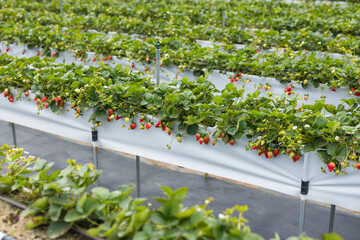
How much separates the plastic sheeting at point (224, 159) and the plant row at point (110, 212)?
1.34 metres

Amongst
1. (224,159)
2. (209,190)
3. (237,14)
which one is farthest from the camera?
(237,14)

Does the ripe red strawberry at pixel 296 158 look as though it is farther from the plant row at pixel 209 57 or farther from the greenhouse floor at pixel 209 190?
the plant row at pixel 209 57

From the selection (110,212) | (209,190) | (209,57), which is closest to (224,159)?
(110,212)

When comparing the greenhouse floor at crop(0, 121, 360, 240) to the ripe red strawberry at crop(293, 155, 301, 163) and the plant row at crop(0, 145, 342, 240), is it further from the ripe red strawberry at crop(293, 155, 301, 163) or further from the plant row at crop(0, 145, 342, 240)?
the plant row at crop(0, 145, 342, 240)

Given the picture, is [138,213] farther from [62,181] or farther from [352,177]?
[352,177]

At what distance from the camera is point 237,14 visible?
413 inches

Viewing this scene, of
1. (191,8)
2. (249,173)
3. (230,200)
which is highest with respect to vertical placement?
(191,8)

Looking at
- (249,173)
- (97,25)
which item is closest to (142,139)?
(249,173)

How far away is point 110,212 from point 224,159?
156 cm

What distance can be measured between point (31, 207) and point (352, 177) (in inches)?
86.6

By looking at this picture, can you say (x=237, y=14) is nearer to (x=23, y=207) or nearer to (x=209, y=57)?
(x=209, y=57)

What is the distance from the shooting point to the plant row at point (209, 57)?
16.7ft

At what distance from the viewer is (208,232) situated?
1.85 meters

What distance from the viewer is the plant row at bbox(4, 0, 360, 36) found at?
8711 mm
